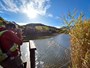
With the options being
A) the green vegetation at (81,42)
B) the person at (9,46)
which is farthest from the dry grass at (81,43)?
the person at (9,46)

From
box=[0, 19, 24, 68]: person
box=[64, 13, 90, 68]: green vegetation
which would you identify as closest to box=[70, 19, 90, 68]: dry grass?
box=[64, 13, 90, 68]: green vegetation

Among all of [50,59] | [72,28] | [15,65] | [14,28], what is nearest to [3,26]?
[14,28]

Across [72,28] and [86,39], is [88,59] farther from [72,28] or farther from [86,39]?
[72,28]

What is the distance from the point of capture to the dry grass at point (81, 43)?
2936 millimetres

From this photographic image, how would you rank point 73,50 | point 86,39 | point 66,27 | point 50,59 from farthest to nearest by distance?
point 50,59
point 66,27
point 73,50
point 86,39

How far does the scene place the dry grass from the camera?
2936 millimetres

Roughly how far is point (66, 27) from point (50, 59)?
691 inches

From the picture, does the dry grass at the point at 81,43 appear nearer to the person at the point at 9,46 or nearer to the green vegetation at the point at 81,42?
the green vegetation at the point at 81,42

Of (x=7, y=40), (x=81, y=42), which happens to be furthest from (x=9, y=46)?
(x=81, y=42)

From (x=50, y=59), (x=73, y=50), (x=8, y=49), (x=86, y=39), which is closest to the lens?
(x=8, y=49)

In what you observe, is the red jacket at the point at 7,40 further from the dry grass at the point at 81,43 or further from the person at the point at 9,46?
the dry grass at the point at 81,43

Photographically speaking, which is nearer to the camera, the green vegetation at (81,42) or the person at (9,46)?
the person at (9,46)

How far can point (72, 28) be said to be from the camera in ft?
11.1

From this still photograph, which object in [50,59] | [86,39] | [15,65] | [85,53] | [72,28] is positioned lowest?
[50,59]
